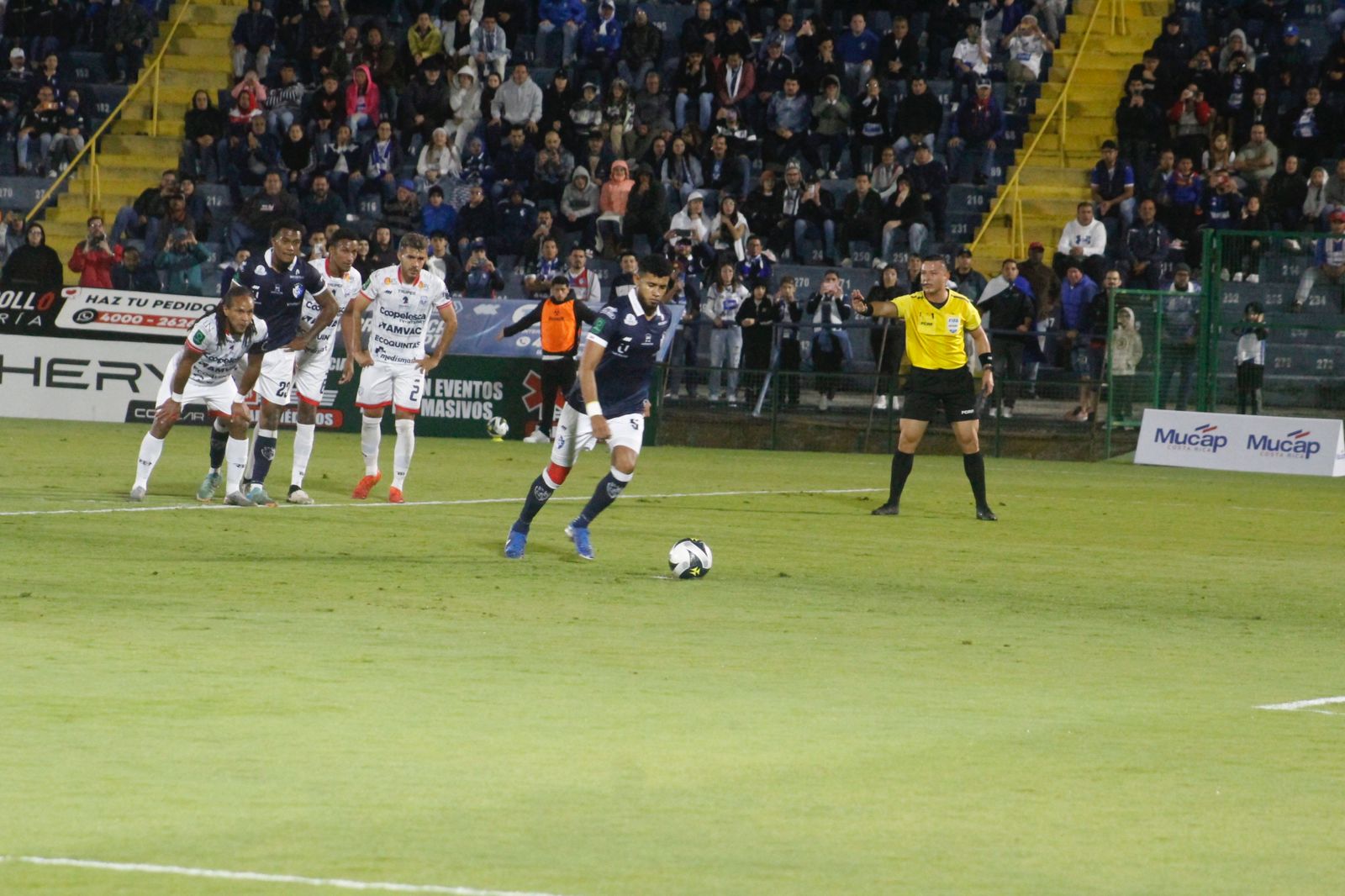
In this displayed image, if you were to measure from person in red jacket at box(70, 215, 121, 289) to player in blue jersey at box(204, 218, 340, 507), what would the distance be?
1363 cm

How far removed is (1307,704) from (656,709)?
282cm

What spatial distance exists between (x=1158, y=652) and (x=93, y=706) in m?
5.22

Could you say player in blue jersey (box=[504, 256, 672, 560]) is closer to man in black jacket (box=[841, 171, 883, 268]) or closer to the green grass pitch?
A: the green grass pitch

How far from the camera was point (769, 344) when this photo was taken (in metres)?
27.1

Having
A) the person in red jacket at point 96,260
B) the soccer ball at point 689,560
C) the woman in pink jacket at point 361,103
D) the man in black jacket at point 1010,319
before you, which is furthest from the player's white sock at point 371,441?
the woman in pink jacket at point 361,103

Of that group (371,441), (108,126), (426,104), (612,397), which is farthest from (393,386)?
(108,126)

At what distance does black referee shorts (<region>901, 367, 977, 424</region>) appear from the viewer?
17875 mm

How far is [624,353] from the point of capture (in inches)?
517

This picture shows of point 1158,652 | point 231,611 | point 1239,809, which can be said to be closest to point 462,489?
point 231,611

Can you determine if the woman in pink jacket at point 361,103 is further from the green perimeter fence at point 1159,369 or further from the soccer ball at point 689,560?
the soccer ball at point 689,560

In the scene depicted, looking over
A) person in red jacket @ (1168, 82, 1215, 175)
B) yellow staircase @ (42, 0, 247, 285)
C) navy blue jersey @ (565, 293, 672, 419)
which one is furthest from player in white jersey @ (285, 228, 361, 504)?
yellow staircase @ (42, 0, 247, 285)

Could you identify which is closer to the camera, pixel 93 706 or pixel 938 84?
pixel 93 706

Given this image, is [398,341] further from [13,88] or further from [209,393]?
[13,88]

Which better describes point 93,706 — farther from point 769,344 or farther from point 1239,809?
point 769,344
